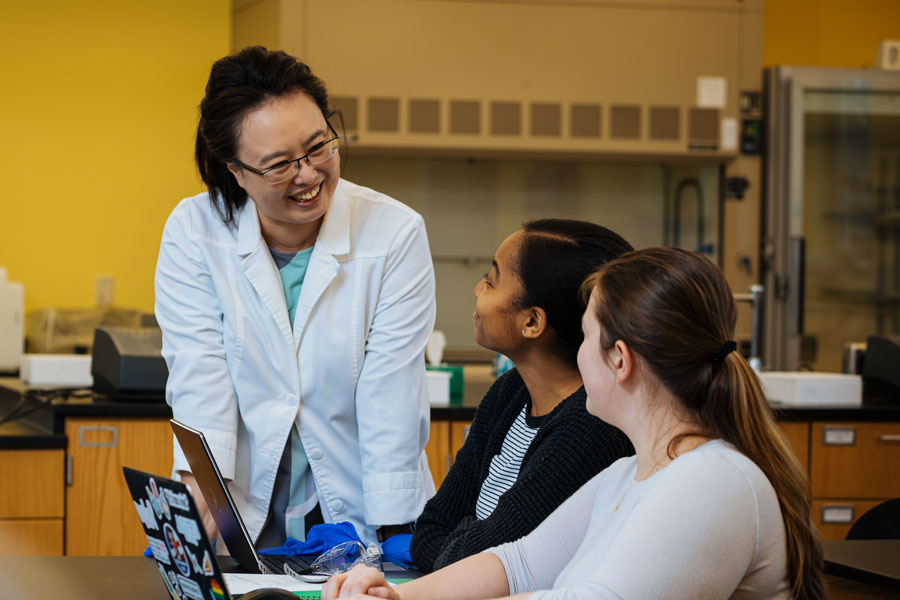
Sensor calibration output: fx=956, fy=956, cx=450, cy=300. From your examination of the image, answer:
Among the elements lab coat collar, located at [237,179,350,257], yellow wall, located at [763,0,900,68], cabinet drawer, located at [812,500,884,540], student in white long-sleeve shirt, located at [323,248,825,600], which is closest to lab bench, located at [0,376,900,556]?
cabinet drawer, located at [812,500,884,540]

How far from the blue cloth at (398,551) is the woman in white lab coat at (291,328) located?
3.2 inches

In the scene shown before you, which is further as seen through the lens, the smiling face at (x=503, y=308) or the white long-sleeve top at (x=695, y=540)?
the smiling face at (x=503, y=308)

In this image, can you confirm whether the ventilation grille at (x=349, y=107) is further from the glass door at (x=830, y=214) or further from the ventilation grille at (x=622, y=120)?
the glass door at (x=830, y=214)

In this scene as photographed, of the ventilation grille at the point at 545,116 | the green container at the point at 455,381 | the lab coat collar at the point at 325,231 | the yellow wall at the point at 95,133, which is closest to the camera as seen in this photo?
the lab coat collar at the point at 325,231

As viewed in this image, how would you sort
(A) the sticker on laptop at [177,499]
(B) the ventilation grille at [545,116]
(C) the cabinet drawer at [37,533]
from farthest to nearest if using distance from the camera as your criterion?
(B) the ventilation grille at [545,116] < (C) the cabinet drawer at [37,533] < (A) the sticker on laptop at [177,499]

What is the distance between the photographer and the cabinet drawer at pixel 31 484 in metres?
2.47

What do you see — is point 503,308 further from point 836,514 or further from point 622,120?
point 622,120

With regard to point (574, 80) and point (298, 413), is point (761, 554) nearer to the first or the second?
point (298, 413)

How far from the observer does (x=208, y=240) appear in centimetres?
158

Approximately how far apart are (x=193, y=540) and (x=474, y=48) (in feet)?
12.4

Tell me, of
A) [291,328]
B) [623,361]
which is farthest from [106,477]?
[623,361]

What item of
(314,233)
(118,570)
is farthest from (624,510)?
(314,233)

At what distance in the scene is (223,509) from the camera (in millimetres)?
1162

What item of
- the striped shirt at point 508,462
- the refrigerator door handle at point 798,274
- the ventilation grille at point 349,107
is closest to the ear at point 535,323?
the striped shirt at point 508,462
